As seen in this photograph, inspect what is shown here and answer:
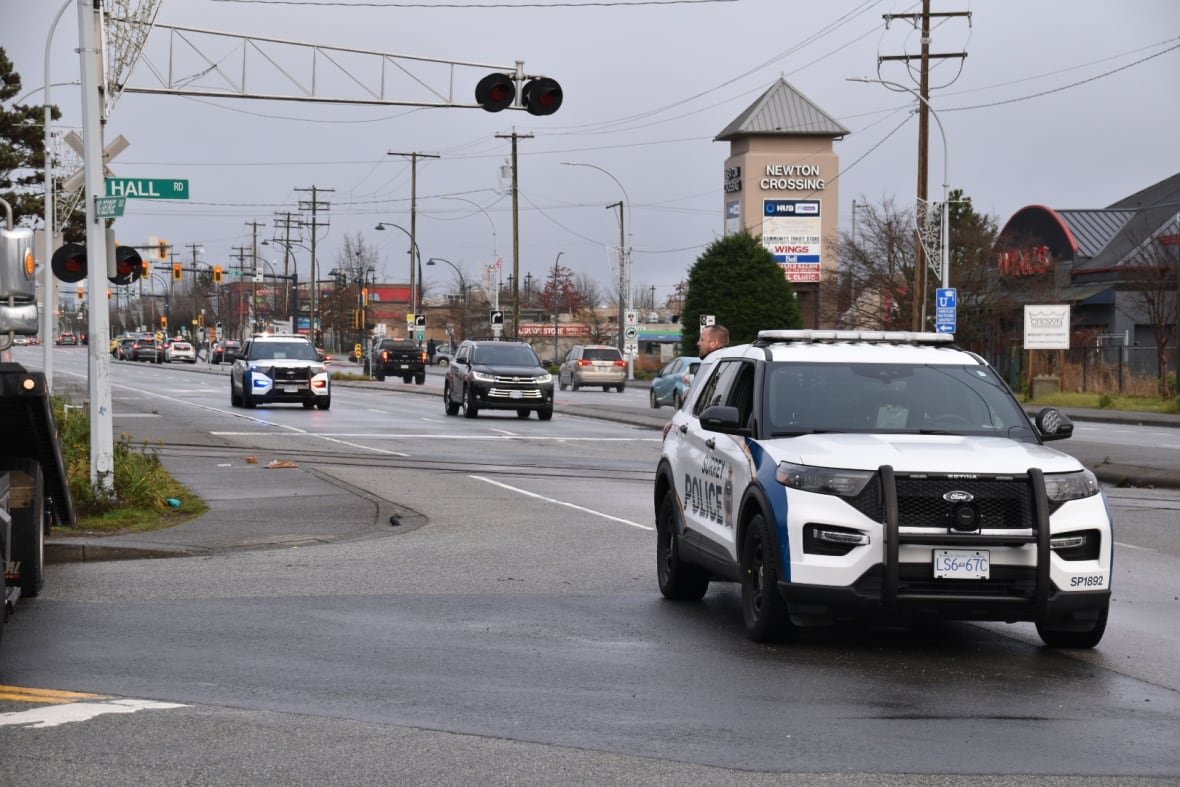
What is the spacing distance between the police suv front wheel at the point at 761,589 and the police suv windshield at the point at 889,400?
73 centimetres

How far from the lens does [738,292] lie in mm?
64875

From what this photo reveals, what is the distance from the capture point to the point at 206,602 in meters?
10.7

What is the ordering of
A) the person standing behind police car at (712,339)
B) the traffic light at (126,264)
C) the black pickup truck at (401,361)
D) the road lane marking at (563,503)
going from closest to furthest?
the road lane marking at (563,503) → the person standing behind police car at (712,339) → the traffic light at (126,264) → the black pickup truck at (401,361)

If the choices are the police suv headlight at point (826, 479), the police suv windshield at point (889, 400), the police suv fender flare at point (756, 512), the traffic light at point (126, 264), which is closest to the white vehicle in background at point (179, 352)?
the traffic light at point (126, 264)

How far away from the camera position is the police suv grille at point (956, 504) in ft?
28.0

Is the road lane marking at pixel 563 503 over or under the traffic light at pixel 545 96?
under

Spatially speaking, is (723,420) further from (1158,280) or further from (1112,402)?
(1158,280)

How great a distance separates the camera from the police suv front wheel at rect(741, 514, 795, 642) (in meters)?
8.86

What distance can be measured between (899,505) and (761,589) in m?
0.95

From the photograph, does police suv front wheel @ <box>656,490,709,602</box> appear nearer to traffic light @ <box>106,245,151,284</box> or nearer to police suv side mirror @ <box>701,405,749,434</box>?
police suv side mirror @ <box>701,405,749,434</box>

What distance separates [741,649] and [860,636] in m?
0.89

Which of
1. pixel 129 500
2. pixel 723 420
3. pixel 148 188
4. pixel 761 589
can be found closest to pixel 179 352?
pixel 148 188

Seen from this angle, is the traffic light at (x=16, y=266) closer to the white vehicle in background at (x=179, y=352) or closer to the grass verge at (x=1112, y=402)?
the grass verge at (x=1112, y=402)

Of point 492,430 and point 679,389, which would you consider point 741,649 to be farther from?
point 679,389
